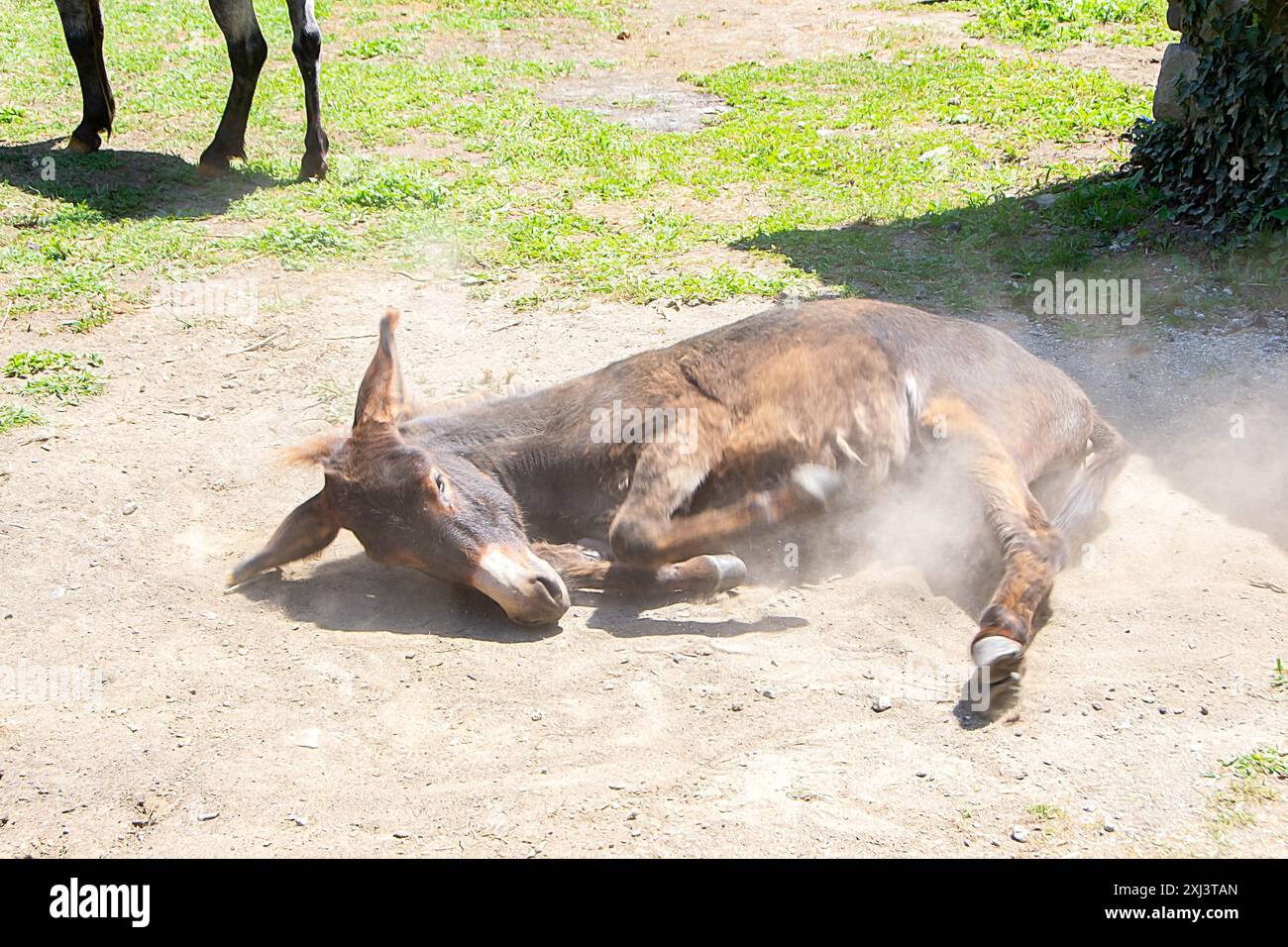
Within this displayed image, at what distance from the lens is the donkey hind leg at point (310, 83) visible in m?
10.0

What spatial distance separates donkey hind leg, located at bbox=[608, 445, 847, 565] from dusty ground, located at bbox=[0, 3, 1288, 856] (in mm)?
279

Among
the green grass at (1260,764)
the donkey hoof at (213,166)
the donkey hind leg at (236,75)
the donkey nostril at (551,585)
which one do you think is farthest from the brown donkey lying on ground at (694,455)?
the donkey hind leg at (236,75)

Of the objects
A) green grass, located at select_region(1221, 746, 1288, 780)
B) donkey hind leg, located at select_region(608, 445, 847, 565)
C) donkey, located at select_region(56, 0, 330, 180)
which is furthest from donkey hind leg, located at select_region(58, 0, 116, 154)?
green grass, located at select_region(1221, 746, 1288, 780)

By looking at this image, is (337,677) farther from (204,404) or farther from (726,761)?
(204,404)

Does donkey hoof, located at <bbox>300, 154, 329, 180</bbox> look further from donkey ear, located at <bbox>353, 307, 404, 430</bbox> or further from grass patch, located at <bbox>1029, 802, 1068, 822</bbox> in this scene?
grass patch, located at <bbox>1029, 802, 1068, 822</bbox>

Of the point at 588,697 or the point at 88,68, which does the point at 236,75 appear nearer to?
the point at 88,68

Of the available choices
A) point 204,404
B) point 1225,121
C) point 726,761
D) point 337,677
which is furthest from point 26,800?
point 1225,121

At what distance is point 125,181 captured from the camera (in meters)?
10.0

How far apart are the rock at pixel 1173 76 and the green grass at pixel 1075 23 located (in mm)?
4858

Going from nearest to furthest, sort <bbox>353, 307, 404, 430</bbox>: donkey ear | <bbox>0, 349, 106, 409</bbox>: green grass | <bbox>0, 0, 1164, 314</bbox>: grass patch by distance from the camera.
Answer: <bbox>353, 307, 404, 430</bbox>: donkey ear
<bbox>0, 349, 106, 409</bbox>: green grass
<bbox>0, 0, 1164, 314</bbox>: grass patch

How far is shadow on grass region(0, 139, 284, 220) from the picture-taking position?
9.51m

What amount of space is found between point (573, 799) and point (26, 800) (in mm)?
1820

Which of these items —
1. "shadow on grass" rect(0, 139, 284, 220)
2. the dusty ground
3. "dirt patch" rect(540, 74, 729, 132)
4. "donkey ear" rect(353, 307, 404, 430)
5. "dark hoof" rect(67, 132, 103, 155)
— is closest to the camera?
the dusty ground

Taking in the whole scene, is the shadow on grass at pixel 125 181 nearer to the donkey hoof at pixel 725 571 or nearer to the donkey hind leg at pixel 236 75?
the donkey hind leg at pixel 236 75
